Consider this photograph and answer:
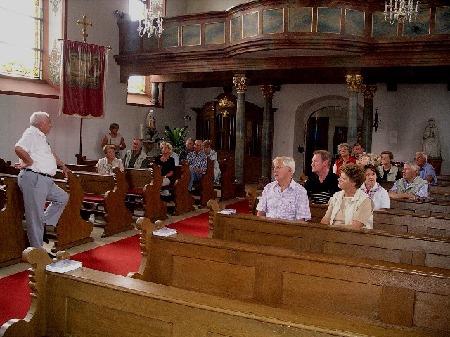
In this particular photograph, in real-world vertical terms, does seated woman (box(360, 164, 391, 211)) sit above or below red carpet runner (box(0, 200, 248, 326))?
above

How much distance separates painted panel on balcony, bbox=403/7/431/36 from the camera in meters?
9.64

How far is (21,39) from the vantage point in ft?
35.2

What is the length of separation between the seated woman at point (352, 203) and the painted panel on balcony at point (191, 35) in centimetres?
795

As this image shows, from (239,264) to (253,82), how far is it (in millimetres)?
11413

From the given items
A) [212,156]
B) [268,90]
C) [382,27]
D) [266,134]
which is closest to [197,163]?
[212,156]

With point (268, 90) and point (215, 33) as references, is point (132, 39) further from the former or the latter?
point (268, 90)

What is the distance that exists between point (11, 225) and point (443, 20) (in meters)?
8.72

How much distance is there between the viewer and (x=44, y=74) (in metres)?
11.2

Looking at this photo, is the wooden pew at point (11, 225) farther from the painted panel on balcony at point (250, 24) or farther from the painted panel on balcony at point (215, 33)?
the painted panel on balcony at point (215, 33)

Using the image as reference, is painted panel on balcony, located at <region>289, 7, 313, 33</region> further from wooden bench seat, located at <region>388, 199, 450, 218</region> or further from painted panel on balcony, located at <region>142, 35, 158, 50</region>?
wooden bench seat, located at <region>388, 199, 450, 218</region>

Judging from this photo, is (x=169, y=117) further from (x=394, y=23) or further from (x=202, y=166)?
(x=394, y=23)

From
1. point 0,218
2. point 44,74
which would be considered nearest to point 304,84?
point 44,74

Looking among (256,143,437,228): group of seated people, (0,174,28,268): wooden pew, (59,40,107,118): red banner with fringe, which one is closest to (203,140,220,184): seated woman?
(59,40,107,118): red banner with fringe

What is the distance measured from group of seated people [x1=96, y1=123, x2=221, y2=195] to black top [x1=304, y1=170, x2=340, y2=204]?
133 inches
